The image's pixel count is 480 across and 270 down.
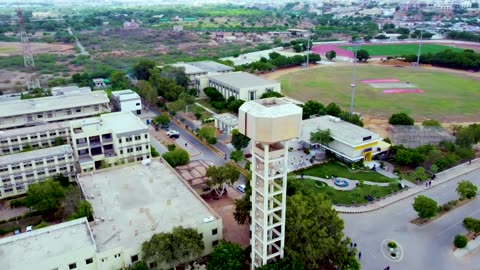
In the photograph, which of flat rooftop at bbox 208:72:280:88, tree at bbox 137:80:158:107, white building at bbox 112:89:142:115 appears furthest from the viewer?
flat rooftop at bbox 208:72:280:88

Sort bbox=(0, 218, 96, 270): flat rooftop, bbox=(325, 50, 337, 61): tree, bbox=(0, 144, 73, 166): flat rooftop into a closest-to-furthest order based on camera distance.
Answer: bbox=(0, 218, 96, 270): flat rooftop → bbox=(0, 144, 73, 166): flat rooftop → bbox=(325, 50, 337, 61): tree

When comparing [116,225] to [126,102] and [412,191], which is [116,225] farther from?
[126,102]

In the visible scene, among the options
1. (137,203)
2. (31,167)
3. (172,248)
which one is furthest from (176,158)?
(172,248)

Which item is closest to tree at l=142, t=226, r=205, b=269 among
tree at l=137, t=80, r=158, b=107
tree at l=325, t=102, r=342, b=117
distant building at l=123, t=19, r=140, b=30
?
tree at l=325, t=102, r=342, b=117

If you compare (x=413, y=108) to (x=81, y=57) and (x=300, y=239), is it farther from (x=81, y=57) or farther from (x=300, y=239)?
(x=81, y=57)

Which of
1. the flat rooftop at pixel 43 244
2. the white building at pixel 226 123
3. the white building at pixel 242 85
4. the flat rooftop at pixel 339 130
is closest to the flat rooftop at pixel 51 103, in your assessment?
the white building at pixel 226 123

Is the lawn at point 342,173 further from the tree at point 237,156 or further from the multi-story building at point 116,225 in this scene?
the multi-story building at point 116,225

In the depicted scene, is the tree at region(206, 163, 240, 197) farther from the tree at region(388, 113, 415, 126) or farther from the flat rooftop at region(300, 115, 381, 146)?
the tree at region(388, 113, 415, 126)
